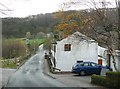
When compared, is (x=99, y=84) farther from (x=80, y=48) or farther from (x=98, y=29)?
(x=80, y=48)

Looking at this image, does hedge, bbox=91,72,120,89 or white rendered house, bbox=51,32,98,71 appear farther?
white rendered house, bbox=51,32,98,71

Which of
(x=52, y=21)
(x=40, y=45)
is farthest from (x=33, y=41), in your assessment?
(x=52, y=21)

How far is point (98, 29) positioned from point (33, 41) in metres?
90.5

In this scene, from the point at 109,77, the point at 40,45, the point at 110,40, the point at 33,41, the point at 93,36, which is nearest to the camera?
the point at 109,77

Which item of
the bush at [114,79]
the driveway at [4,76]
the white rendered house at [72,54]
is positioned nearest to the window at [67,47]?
the white rendered house at [72,54]

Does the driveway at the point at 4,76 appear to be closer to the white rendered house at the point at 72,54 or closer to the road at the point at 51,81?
the road at the point at 51,81

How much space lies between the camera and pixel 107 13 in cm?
2583

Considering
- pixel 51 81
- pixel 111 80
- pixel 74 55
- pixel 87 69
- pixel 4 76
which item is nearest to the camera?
pixel 111 80

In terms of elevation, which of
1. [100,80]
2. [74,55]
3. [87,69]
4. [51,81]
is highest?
[74,55]

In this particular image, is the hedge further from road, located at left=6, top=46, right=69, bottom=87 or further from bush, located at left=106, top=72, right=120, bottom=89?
road, located at left=6, top=46, right=69, bottom=87

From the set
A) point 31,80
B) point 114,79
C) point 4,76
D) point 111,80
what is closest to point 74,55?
point 4,76

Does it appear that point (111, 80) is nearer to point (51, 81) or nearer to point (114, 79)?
point (114, 79)

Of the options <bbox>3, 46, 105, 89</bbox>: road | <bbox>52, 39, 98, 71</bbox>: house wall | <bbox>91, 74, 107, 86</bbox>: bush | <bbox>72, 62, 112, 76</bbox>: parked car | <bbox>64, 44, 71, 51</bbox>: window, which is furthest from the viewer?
<bbox>64, 44, 71, 51</bbox>: window

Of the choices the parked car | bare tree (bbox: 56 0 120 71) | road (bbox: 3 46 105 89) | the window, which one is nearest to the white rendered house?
the window
